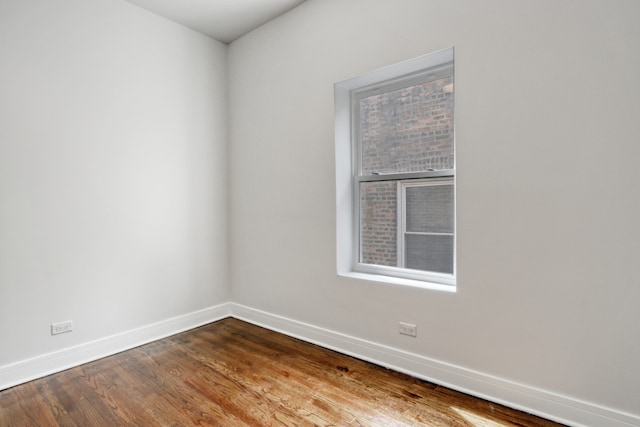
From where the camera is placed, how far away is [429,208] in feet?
8.45

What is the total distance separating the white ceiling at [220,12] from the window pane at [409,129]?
1217 mm

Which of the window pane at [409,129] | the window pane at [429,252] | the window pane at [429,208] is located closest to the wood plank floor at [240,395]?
the window pane at [429,252]

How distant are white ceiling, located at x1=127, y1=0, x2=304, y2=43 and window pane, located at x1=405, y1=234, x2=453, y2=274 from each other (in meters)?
2.28

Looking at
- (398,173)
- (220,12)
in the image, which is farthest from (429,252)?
(220,12)

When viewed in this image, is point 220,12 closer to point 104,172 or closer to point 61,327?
point 104,172

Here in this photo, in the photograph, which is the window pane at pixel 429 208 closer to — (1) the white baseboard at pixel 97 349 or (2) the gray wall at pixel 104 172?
(2) the gray wall at pixel 104 172

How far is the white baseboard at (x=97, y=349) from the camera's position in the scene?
2.34 metres

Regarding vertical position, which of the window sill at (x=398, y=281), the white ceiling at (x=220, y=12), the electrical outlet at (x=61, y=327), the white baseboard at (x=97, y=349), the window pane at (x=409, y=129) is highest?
the white ceiling at (x=220, y=12)

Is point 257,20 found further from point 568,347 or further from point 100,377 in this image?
point 568,347

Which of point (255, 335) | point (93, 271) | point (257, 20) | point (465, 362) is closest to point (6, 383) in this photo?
point (93, 271)

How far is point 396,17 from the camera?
243cm

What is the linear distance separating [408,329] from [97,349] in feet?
8.01

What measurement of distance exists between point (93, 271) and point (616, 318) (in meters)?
3.46

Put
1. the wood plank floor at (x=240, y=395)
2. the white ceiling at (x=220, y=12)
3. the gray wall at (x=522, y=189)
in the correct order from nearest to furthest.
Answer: the gray wall at (x=522, y=189), the wood plank floor at (x=240, y=395), the white ceiling at (x=220, y=12)
